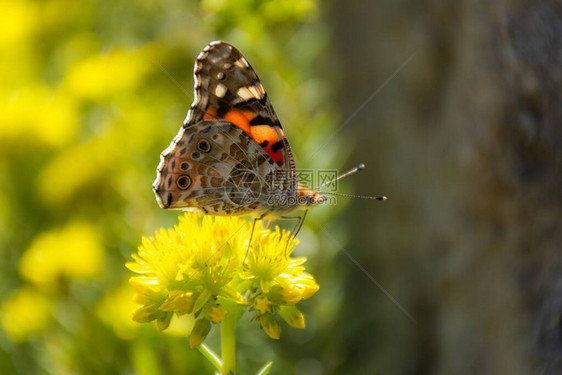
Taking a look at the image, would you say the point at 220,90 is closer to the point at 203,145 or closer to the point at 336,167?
the point at 203,145

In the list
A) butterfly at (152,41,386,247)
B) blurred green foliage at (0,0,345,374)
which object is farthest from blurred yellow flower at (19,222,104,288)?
butterfly at (152,41,386,247)

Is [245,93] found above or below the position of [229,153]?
above

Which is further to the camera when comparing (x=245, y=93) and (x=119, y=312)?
(x=119, y=312)

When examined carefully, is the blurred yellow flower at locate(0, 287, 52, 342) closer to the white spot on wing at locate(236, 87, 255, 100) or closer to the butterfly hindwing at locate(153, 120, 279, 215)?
the butterfly hindwing at locate(153, 120, 279, 215)

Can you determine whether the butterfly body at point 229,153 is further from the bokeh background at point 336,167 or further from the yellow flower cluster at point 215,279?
the bokeh background at point 336,167

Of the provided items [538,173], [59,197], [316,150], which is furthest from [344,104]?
[59,197]

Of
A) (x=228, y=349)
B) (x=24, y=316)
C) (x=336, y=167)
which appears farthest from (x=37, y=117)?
(x=228, y=349)

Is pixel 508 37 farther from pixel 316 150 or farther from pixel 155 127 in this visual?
pixel 155 127
